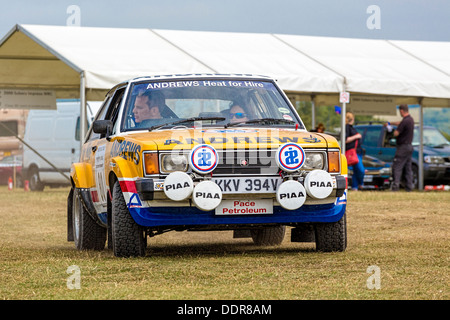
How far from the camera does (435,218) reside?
13.5m

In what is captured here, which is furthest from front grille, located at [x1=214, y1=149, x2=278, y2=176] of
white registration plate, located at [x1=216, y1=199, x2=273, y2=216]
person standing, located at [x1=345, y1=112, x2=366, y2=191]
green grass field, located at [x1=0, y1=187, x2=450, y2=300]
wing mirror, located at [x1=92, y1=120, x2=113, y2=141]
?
person standing, located at [x1=345, y1=112, x2=366, y2=191]

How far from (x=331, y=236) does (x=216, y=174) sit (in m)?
1.31

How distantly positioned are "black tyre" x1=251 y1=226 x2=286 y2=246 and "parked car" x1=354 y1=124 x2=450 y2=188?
15057 mm

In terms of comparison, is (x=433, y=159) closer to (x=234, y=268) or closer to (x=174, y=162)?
(x=174, y=162)

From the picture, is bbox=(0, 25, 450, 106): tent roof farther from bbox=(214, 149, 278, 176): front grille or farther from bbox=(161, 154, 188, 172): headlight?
bbox=(214, 149, 278, 176): front grille

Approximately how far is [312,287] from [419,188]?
19.4 meters

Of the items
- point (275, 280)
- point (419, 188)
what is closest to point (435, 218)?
point (275, 280)

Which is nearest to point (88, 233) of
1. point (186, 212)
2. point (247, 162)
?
point (186, 212)

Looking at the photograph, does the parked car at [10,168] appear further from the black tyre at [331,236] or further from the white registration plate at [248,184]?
the white registration plate at [248,184]

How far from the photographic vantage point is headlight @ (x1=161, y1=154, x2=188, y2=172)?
7941mm

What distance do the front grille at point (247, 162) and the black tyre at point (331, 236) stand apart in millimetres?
851

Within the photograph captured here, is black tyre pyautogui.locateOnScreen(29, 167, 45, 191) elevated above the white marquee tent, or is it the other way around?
the white marquee tent

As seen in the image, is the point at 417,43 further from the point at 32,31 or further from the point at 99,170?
Answer: the point at 99,170

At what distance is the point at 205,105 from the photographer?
9070 mm
